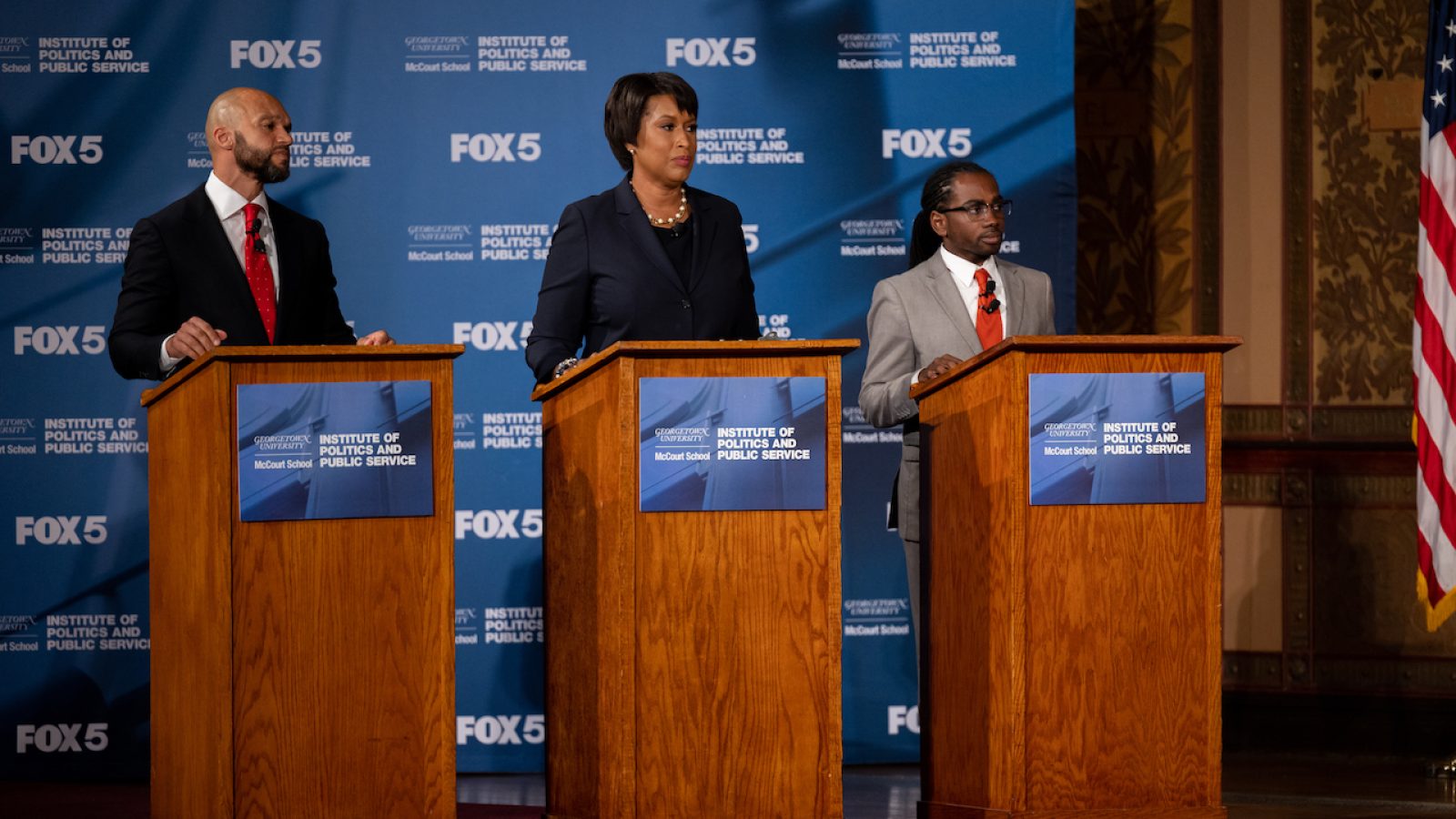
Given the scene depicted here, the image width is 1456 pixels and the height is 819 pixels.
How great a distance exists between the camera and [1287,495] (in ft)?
19.7

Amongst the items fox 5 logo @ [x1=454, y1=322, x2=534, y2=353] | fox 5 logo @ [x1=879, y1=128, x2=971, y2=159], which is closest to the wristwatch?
fox 5 logo @ [x1=454, y1=322, x2=534, y2=353]

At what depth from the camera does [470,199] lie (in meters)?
5.52

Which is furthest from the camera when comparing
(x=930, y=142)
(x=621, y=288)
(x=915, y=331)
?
(x=930, y=142)

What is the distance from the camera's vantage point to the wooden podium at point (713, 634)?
3314 mm

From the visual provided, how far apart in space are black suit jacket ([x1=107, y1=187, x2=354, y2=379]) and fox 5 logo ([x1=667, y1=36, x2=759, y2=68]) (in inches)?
75.4

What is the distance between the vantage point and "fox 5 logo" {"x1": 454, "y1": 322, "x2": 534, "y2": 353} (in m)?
5.51

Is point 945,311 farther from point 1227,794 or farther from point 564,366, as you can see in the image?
point 1227,794

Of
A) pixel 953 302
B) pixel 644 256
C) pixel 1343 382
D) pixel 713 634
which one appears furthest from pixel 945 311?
pixel 1343 382

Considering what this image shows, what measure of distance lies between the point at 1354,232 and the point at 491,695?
3.49 metres

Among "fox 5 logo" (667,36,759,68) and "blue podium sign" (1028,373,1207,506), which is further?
"fox 5 logo" (667,36,759,68)

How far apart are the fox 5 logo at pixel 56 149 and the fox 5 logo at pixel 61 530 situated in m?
1.18

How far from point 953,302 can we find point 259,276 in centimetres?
171

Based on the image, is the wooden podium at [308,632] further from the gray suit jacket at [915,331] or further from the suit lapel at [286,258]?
the gray suit jacket at [915,331]

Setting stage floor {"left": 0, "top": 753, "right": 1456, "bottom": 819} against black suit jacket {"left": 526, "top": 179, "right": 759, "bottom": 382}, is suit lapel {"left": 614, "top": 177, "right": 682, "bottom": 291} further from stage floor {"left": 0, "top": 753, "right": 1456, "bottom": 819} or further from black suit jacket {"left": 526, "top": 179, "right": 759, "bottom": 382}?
stage floor {"left": 0, "top": 753, "right": 1456, "bottom": 819}
